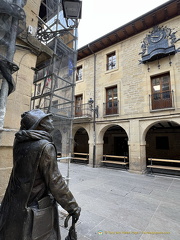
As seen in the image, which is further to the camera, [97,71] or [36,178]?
[97,71]

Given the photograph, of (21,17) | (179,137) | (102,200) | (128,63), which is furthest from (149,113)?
(21,17)

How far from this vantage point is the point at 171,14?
809 cm

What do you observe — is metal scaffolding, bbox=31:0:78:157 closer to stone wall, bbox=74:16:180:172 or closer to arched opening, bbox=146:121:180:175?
stone wall, bbox=74:16:180:172

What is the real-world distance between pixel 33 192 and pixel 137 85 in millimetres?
8971

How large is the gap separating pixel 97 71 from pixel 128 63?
2.62 m

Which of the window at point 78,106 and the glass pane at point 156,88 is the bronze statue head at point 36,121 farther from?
the window at point 78,106

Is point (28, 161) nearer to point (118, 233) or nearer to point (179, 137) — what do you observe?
point (118, 233)

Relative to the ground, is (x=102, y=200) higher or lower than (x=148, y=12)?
lower

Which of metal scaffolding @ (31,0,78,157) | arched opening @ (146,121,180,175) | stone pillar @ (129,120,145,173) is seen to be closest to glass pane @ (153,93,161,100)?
stone pillar @ (129,120,145,173)

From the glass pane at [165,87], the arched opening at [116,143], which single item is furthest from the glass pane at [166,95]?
the arched opening at [116,143]

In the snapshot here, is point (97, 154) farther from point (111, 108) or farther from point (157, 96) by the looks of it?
point (157, 96)

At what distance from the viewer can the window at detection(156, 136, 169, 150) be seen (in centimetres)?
1151

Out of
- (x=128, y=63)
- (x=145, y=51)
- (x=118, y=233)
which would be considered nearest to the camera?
(x=118, y=233)

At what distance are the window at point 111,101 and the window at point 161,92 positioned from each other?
252 centimetres
